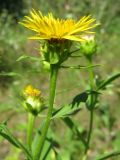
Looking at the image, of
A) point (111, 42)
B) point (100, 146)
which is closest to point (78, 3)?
point (111, 42)

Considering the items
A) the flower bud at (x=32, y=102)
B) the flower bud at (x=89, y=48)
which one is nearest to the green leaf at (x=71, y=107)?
the flower bud at (x=32, y=102)

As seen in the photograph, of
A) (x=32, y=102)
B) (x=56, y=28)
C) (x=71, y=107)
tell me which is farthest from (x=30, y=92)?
(x=56, y=28)

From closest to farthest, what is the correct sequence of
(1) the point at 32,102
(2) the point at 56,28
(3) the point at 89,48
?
(2) the point at 56,28, (1) the point at 32,102, (3) the point at 89,48

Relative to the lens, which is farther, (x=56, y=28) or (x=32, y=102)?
(x=32, y=102)

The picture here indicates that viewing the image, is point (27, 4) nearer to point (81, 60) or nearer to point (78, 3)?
point (78, 3)

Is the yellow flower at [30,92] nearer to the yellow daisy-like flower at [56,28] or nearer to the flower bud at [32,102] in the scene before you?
the flower bud at [32,102]

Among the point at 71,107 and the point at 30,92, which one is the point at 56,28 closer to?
the point at 71,107

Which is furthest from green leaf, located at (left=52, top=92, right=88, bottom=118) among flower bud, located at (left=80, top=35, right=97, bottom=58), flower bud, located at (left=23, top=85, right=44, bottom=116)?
flower bud, located at (left=80, top=35, right=97, bottom=58)
